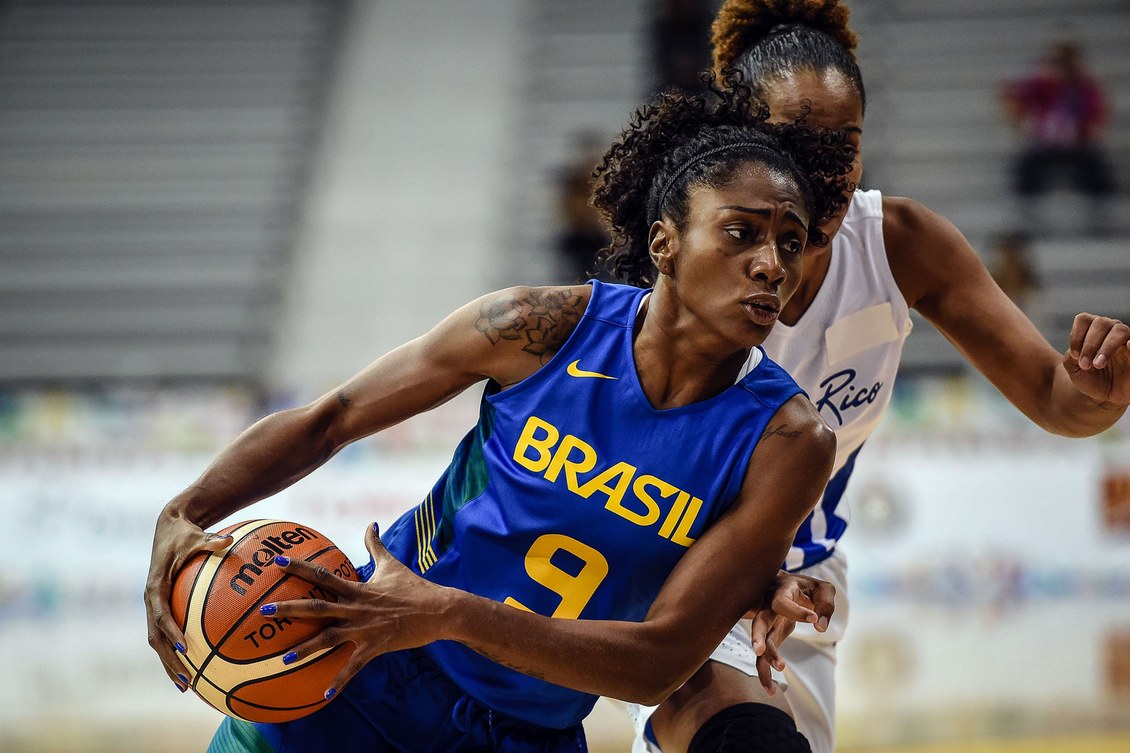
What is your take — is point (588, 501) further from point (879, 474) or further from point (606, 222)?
point (879, 474)

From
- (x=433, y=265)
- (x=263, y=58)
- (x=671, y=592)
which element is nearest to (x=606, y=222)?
(x=671, y=592)

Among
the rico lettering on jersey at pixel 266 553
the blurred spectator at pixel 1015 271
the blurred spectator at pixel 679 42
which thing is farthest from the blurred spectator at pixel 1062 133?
the rico lettering on jersey at pixel 266 553

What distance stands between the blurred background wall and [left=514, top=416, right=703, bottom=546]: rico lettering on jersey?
2597mm

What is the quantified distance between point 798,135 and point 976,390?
541cm

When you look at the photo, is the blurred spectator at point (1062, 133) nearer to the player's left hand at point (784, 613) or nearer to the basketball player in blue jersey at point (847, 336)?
the basketball player in blue jersey at point (847, 336)

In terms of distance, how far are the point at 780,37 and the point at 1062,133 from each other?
7073 mm

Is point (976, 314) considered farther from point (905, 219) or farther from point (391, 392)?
point (391, 392)

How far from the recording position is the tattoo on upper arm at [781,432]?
242 cm

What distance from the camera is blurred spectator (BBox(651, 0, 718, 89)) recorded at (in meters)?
7.97

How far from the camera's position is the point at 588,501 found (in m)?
2.42

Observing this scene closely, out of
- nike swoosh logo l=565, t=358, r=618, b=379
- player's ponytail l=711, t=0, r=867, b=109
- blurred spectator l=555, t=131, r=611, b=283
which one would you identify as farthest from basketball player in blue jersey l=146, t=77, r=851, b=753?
blurred spectator l=555, t=131, r=611, b=283

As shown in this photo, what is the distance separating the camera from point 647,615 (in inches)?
91.7

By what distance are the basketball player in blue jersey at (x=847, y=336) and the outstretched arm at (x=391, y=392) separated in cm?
69

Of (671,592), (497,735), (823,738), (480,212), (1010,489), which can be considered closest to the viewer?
(671,592)
